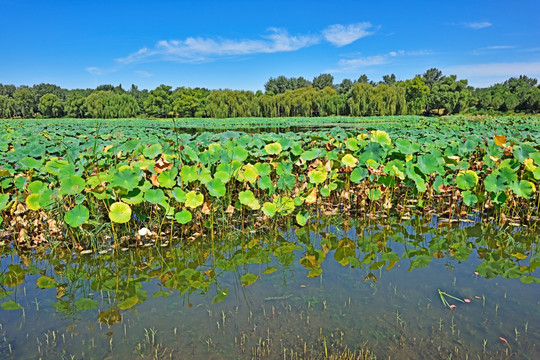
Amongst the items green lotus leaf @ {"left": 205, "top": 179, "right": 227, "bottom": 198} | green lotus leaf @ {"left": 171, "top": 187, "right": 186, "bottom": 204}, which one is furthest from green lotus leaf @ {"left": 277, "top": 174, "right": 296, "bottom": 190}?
green lotus leaf @ {"left": 171, "top": 187, "right": 186, "bottom": 204}

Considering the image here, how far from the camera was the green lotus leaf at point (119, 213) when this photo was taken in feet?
13.0

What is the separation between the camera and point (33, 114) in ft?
Result: 317

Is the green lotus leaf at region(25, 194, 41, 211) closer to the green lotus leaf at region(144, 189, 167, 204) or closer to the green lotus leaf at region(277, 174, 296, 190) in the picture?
the green lotus leaf at region(144, 189, 167, 204)

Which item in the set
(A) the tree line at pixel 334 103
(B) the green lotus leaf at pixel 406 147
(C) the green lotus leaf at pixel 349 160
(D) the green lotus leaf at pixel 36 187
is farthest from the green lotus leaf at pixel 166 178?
(A) the tree line at pixel 334 103

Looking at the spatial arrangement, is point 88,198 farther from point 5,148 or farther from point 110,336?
point 5,148

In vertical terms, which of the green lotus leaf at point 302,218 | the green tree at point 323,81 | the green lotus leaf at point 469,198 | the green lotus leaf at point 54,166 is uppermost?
the green tree at point 323,81

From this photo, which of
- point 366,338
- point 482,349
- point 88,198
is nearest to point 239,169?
point 88,198

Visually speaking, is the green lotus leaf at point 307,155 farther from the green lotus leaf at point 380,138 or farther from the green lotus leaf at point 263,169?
the green lotus leaf at point 380,138

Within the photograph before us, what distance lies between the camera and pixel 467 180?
5.14 m

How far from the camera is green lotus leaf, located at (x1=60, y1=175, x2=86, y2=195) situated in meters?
3.89

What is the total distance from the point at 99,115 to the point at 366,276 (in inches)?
3122

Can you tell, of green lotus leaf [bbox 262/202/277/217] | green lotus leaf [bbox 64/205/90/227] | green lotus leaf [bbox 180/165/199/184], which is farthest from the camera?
green lotus leaf [bbox 262/202/277/217]

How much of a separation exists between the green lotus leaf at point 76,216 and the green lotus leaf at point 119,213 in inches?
11.0

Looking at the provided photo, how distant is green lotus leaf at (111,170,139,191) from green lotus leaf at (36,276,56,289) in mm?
1168
